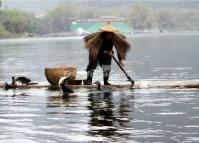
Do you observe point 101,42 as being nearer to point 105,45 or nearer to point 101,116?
point 105,45

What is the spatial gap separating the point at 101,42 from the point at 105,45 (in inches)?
5.8

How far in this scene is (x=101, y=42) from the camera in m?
19.0

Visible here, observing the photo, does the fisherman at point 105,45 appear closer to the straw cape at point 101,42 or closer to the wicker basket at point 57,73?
the straw cape at point 101,42

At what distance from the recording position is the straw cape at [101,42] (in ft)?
62.0

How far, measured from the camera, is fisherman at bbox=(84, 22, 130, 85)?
1894 centimetres

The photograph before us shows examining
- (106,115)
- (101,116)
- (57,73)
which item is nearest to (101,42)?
(57,73)

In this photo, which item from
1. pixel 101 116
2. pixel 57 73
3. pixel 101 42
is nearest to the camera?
pixel 101 116

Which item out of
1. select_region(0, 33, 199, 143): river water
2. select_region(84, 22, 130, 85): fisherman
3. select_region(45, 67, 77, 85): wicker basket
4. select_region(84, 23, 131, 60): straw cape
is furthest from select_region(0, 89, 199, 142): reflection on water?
select_region(84, 23, 131, 60): straw cape

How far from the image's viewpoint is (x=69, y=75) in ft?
62.4

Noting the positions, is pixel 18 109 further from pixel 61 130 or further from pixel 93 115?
pixel 61 130

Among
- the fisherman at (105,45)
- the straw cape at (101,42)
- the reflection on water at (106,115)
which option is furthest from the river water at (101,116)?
the straw cape at (101,42)

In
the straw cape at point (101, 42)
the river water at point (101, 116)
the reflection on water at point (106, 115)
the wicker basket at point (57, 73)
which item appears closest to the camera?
the river water at point (101, 116)

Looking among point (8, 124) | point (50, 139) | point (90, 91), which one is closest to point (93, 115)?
point (8, 124)

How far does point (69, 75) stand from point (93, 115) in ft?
17.7
